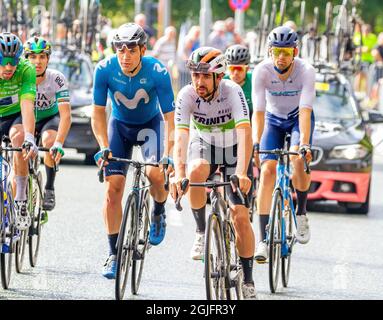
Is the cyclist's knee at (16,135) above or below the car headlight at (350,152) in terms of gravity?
above

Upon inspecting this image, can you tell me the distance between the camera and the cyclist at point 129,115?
10.5 meters

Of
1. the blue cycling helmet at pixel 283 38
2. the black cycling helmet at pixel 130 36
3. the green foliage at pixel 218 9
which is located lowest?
the green foliage at pixel 218 9

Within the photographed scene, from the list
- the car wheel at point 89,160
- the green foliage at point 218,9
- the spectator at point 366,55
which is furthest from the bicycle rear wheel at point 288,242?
the green foliage at point 218,9

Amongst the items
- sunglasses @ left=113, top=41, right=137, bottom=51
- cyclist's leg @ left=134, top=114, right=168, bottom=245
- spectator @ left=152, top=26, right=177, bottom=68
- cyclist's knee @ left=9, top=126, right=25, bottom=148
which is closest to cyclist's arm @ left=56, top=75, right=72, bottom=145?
cyclist's knee @ left=9, top=126, right=25, bottom=148

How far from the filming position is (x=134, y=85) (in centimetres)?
1071

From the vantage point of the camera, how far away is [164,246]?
13703mm

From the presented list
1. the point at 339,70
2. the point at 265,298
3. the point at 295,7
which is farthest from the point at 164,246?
the point at 295,7

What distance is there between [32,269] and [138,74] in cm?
222

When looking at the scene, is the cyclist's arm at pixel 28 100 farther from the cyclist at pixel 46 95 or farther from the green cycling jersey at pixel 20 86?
the cyclist at pixel 46 95

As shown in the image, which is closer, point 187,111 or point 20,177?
point 187,111

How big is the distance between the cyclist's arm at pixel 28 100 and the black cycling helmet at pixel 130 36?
908 millimetres

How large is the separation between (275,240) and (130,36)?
212cm

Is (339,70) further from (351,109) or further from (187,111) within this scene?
(187,111)
